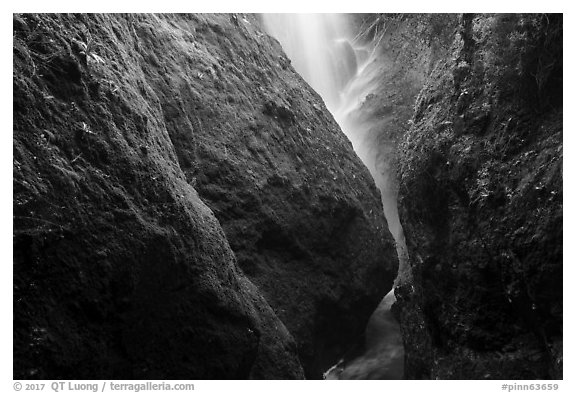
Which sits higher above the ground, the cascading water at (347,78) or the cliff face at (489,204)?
the cascading water at (347,78)

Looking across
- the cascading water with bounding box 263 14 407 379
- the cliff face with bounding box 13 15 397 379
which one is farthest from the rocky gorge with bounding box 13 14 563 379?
the cascading water with bounding box 263 14 407 379

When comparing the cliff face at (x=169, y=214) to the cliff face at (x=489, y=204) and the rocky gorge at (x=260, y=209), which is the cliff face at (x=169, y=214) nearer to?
the rocky gorge at (x=260, y=209)

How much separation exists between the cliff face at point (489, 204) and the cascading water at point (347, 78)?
A: 9.57 feet

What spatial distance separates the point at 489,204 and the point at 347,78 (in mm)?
8068

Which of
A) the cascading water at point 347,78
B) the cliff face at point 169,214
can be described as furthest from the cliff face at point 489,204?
the cascading water at point 347,78

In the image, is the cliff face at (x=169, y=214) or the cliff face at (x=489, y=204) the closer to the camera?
the cliff face at (x=169, y=214)

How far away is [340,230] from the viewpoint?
8.71 meters

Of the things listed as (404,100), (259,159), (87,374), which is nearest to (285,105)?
(259,159)

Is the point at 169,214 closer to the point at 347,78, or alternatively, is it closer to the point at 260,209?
the point at 260,209

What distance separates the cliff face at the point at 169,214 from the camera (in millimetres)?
4219

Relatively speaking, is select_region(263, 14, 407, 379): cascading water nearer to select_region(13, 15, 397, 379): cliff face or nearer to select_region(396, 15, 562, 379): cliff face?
select_region(13, 15, 397, 379): cliff face

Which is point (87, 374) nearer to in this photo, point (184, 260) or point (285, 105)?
point (184, 260)

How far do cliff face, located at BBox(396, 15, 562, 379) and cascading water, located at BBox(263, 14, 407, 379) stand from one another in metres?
2.92

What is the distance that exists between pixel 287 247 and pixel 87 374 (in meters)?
3.93
